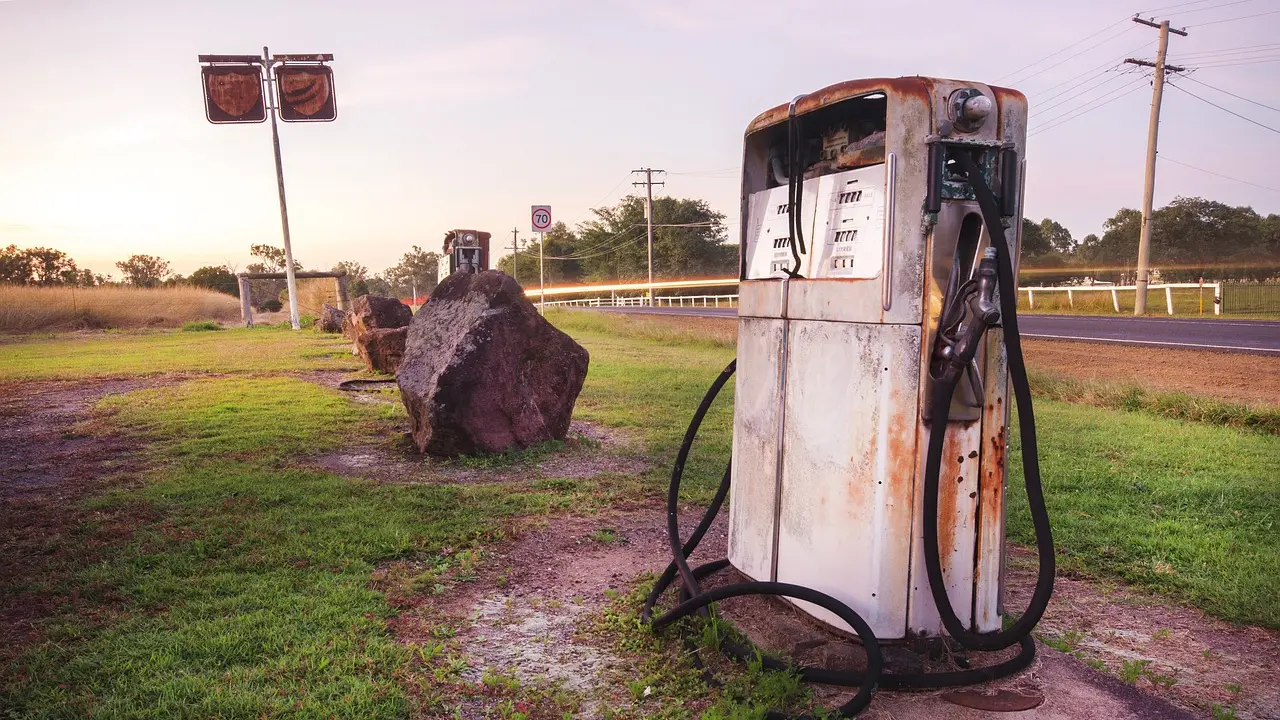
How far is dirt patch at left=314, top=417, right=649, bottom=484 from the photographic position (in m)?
5.39

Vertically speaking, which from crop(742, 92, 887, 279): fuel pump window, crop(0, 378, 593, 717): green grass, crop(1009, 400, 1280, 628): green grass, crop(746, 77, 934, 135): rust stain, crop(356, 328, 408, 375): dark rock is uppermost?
crop(746, 77, 934, 135): rust stain

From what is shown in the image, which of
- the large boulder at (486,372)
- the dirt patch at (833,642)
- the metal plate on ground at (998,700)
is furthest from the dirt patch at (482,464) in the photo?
the metal plate on ground at (998,700)

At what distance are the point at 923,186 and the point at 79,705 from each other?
3115mm

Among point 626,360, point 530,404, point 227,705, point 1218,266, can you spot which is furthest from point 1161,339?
point 1218,266

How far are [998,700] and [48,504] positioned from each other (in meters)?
5.25

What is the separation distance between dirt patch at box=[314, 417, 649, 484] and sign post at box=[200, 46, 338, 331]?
1732 centimetres

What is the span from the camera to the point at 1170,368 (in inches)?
383

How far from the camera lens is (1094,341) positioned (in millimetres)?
12961

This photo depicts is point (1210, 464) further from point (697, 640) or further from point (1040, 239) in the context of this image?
point (1040, 239)

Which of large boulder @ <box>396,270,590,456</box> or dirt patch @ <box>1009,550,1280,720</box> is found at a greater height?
large boulder @ <box>396,270,590,456</box>

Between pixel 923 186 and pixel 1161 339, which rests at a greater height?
pixel 923 186

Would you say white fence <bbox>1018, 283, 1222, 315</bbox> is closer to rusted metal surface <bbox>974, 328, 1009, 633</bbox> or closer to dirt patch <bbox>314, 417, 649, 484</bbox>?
dirt patch <bbox>314, 417, 649, 484</bbox>

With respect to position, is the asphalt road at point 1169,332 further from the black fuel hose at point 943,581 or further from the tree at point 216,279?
the tree at point 216,279

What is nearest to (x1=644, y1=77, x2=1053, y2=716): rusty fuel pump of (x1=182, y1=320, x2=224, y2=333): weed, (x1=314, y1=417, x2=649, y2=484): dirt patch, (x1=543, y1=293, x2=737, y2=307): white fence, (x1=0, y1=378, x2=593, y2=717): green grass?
(x1=0, y1=378, x2=593, y2=717): green grass
